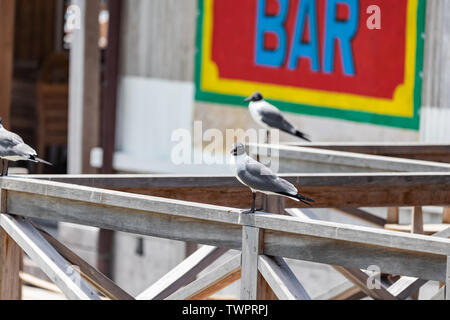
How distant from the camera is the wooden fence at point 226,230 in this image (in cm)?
370

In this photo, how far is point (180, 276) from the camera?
5.39 m

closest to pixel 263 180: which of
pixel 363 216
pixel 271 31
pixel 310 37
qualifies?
pixel 363 216

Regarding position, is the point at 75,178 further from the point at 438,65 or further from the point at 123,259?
the point at 123,259

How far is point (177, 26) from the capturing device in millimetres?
9805

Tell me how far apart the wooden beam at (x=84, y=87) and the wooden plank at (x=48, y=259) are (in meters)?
5.62

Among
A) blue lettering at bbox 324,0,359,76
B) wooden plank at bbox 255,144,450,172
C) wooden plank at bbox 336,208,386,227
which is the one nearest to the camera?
wooden plank at bbox 255,144,450,172

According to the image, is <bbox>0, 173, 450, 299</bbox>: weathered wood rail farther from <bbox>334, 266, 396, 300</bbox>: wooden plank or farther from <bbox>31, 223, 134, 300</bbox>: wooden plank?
<bbox>334, 266, 396, 300</bbox>: wooden plank

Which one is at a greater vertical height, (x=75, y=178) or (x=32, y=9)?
(x=32, y=9)

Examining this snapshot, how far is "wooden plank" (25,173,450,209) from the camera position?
16.5ft

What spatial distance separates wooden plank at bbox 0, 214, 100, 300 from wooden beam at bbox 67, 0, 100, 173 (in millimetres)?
5620

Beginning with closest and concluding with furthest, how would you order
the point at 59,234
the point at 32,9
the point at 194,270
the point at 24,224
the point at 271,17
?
1. the point at 24,224
2. the point at 194,270
3. the point at 271,17
4. the point at 59,234
5. the point at 32,9

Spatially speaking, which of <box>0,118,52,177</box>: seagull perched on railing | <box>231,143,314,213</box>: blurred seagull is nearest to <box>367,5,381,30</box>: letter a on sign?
<box>0,118,52,177</box>: seagull perched on railing
